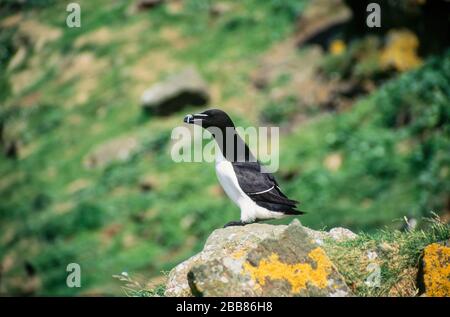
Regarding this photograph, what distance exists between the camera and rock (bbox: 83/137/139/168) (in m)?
19.7

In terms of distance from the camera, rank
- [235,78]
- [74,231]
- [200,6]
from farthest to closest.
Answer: [200,6]
[235,78]
[74,231]

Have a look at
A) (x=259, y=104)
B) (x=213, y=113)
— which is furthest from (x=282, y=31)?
(x=213, y=113)

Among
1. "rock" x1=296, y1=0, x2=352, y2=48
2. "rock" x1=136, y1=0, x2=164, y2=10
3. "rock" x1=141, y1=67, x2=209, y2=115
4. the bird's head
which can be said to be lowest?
the bird's head

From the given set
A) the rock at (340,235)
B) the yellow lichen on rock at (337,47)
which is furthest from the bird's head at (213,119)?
the yellow lichen on rock at (337,47)

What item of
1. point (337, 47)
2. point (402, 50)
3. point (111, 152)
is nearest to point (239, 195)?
point (402, 50)

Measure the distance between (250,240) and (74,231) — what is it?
40.0 ft

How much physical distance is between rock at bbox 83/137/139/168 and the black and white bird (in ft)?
43.9

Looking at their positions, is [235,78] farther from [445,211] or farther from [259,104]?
[445,211]

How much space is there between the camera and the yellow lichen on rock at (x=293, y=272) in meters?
4.59

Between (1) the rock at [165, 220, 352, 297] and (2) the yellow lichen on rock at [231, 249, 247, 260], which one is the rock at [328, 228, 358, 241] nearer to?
(1) the rock at [165, 220, 352, 297]

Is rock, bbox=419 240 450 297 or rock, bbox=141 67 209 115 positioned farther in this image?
rock, bbox=141 67 209 115

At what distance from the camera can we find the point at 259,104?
1981 centimetres

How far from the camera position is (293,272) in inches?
183

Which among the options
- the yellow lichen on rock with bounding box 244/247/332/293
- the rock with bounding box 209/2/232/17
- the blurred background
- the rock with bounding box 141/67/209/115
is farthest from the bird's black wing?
the rock with bounding box 209/2/232/17
